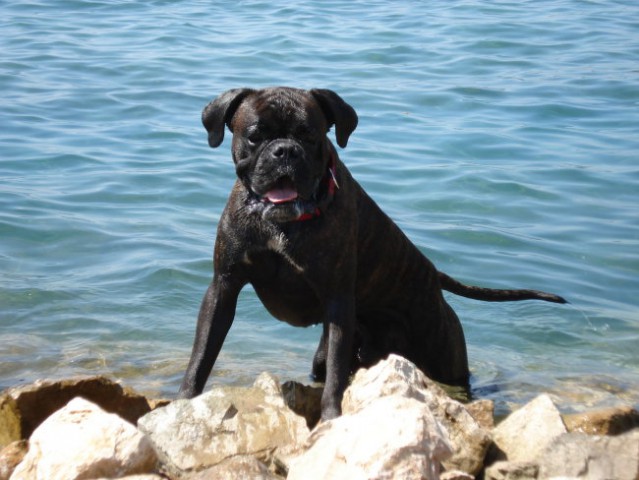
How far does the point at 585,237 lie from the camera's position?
9016 mm

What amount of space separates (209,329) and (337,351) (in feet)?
1.98

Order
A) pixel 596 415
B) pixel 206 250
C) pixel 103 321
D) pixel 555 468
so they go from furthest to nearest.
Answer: pixel 206 250 < pixel 103 321 < pixel 596 415 < pixel 555 468

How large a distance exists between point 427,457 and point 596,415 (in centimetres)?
160

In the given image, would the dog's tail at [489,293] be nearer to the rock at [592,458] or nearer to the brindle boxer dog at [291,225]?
the brindle boxer dog at [291,225]

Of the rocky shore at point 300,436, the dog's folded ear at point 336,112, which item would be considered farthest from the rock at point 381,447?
the dog's folded ear at point 336,112

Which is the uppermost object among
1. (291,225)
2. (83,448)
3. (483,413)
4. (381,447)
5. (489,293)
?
(291,225)

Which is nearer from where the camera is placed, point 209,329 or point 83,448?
point 83,448

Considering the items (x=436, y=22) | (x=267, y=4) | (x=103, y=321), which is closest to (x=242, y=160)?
(x=103, y=321)

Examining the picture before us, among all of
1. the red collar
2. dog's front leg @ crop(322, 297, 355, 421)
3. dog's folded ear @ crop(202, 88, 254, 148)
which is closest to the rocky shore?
dog's front leg @ crop(322, 297, 355, 421)

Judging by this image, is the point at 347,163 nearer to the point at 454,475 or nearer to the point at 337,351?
the point at 337,351

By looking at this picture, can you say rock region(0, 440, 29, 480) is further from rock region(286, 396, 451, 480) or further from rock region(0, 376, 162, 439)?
rock region(286, 396, 451, 480)

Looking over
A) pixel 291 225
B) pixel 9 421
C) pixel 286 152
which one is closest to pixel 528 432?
pixel 291 225

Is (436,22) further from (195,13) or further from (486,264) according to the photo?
(486,264)

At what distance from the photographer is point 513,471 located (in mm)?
4324
